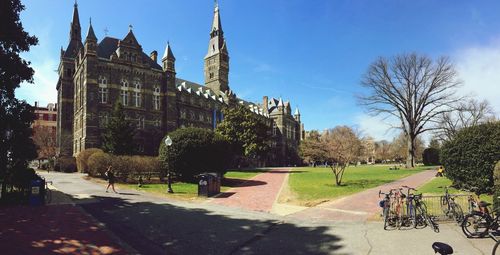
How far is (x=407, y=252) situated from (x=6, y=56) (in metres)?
17.2

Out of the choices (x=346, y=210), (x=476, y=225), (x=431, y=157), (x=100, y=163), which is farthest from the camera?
(x=431, y=157)

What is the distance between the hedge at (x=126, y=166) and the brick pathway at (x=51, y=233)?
12892 mm

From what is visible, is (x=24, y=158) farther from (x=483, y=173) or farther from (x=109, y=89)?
(x=109, y=89)

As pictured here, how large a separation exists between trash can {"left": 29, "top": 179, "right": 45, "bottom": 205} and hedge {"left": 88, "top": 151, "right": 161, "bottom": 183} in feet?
37.2

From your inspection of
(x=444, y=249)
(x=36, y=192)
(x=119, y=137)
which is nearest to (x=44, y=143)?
(x=119, y=137)

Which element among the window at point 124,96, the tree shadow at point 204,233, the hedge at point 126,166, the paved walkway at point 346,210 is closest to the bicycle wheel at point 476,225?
the paved walkway at point 346,210

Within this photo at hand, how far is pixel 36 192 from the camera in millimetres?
14703

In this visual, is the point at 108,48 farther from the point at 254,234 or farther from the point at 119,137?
the point at 254,234

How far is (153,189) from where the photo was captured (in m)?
23.1

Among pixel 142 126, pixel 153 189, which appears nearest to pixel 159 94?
pixel 142 126

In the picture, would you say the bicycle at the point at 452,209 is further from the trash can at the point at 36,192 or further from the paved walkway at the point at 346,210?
the trash can at the point at 36,192

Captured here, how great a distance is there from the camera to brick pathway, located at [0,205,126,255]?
8758 mm

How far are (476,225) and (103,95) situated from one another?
46.9 metres

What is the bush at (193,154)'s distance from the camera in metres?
26.8
